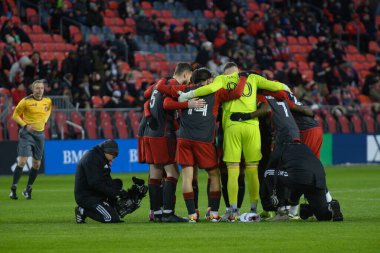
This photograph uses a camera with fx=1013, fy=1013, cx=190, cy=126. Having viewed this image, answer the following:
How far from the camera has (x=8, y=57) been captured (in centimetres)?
2867

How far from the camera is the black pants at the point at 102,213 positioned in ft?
46.3

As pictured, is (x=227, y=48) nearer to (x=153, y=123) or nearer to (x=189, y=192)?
(x=153, y=123)

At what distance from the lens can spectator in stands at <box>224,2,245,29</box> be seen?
122 ft

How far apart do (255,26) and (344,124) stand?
598 cm

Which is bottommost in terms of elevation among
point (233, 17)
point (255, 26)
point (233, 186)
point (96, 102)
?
point (233, 186)

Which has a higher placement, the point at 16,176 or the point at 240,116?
the point at 240,116

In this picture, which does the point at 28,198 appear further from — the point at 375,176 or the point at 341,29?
the point at 341,29

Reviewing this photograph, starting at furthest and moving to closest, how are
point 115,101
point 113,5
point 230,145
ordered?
point 113,5, point 115,101, point 230,145

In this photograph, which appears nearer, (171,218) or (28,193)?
(171,218)

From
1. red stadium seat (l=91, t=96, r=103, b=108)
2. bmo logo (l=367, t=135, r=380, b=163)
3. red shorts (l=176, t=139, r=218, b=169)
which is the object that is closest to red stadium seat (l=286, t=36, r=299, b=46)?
bmo logo (l=367, t=135, r=380, b=163)

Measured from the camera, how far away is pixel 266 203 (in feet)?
47.6

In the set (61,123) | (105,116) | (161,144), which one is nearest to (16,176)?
(161,144)

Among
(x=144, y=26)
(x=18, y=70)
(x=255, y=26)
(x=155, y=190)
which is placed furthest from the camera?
(x=255, y=26)

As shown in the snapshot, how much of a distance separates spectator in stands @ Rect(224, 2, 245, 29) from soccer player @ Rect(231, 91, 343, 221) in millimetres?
23032
